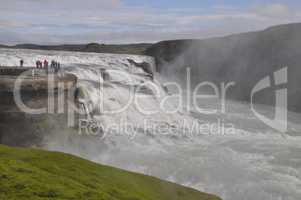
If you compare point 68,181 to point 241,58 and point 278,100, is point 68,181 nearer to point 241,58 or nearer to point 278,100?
point 278,100

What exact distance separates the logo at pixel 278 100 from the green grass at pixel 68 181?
3010 centimetres

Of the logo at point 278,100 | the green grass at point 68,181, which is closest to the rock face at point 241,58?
the logo at point 278,100

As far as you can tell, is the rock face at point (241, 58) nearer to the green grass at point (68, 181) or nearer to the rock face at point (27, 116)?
the rock face at point (27, 116)

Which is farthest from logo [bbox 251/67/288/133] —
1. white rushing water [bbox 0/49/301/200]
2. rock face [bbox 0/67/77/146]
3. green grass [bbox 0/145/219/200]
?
green grass [bbox 0/145/219/200]

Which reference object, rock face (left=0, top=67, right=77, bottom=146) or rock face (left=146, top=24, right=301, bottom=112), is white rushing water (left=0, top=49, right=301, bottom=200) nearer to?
rock face (left=0, top=67, right=77, bottom=146)

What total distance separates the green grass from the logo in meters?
30.1

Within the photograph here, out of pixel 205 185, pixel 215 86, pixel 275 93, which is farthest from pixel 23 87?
pixel 215 86

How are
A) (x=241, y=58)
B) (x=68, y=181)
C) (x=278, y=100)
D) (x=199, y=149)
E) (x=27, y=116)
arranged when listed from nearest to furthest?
1. (x=68, y=181)
2. (x=27, y=116)
3. (x=199, y=149)
4. (x=278, y=100)
5. (x=241, y=58)

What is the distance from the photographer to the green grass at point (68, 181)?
414 inches

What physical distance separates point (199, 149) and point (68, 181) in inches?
865

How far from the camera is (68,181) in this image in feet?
40.0

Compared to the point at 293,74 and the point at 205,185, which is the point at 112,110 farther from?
the point at 293,74

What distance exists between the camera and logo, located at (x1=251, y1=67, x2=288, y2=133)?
49.6m

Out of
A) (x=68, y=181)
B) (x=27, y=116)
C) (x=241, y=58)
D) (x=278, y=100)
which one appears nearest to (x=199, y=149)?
(x=27, y=116)
